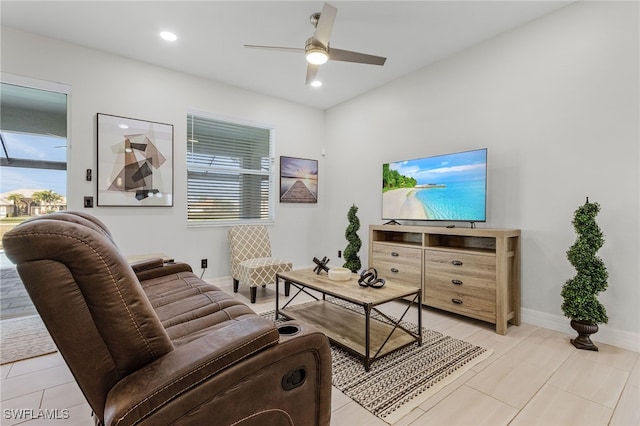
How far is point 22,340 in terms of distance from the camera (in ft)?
7.90

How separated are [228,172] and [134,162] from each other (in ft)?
3.88

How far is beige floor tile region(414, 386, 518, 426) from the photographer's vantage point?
1543 millimetres

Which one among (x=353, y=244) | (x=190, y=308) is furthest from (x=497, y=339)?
(x=190, y=308)

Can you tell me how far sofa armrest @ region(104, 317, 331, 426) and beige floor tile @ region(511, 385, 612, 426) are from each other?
116cm

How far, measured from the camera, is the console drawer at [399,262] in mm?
3223

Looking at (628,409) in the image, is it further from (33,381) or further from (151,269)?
(33,381)

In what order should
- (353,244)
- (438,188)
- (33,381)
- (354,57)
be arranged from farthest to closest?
(353,244), (438,188), (354,57), (33,381)

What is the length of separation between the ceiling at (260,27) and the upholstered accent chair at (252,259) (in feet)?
6.88

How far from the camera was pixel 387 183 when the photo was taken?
389cm

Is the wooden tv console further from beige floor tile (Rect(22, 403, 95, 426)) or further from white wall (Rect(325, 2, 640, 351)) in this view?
beige floor tile (Rect(22, 403, 95, 426))

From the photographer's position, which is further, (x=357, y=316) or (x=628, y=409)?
(x=357, y=316)

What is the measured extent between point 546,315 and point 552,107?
6.15ft

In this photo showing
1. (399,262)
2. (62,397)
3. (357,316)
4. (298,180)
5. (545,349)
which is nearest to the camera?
(62,397)

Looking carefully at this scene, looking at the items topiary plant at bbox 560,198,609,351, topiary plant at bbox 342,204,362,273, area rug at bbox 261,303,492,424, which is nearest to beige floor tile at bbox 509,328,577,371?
topiary plant at bbox 560,198,609,351
